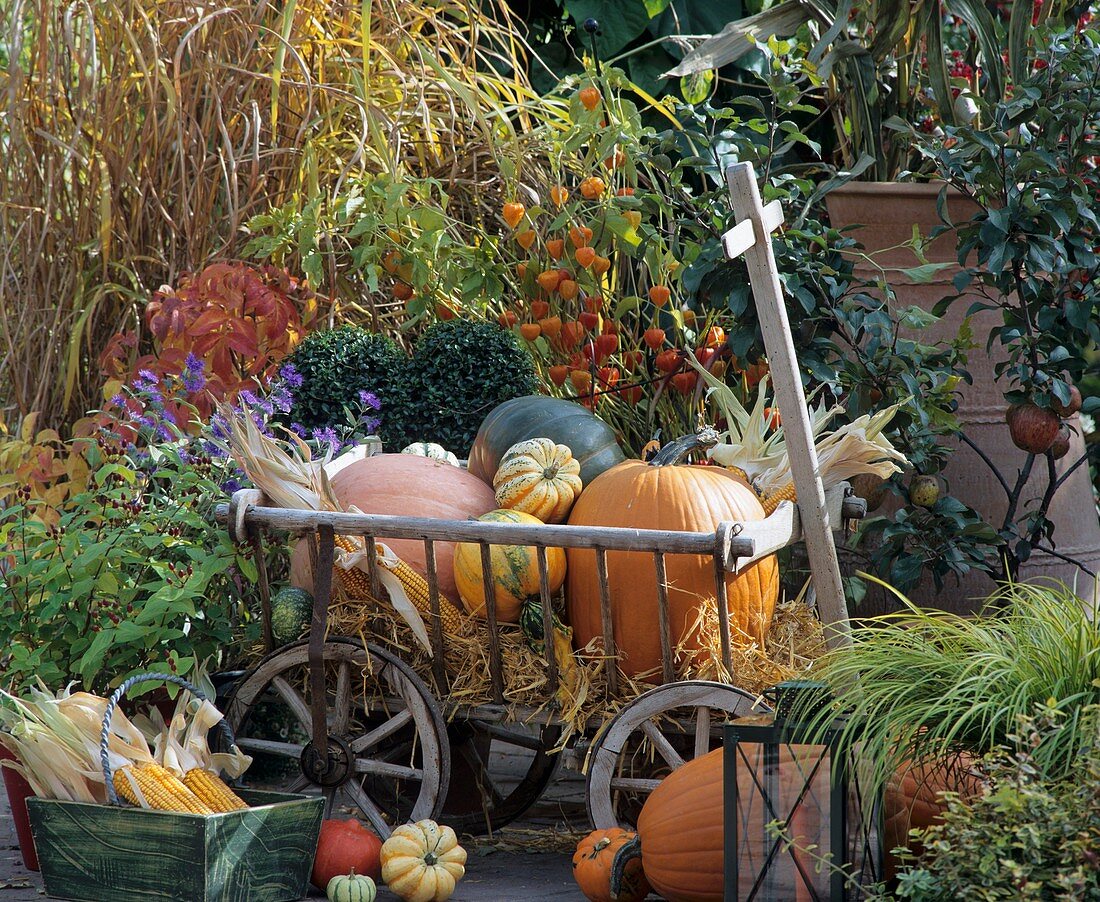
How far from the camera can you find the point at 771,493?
3.07 metres

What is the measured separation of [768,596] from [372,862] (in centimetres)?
104

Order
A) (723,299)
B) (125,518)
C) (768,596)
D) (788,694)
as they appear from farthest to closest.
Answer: (723,299)
(125,518)
(768,596)
(788,694)

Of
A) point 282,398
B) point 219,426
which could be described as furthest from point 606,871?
point 282,398

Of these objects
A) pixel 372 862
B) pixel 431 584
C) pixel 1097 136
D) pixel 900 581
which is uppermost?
pixel 1097 136

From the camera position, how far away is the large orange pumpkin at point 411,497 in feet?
10.1

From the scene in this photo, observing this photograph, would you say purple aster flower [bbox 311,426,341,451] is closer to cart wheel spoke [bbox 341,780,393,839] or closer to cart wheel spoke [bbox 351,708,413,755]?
cart wheel spoke [bbox 351,708,413,755]

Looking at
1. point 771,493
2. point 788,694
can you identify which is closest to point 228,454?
point 771,493

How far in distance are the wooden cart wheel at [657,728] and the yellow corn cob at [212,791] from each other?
0.73 meters

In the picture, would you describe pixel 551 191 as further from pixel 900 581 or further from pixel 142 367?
pixel 900 581

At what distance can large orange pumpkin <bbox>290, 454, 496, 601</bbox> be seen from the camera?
309cm

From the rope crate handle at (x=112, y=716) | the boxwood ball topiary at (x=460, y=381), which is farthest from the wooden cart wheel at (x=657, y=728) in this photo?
the boxwood ball topiary at (x=460, y=381)

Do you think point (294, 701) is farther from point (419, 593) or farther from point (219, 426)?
point (219, 426)

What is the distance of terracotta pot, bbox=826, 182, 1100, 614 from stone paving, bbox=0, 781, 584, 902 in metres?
1.44

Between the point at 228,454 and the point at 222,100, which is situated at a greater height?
the point at 222,100
